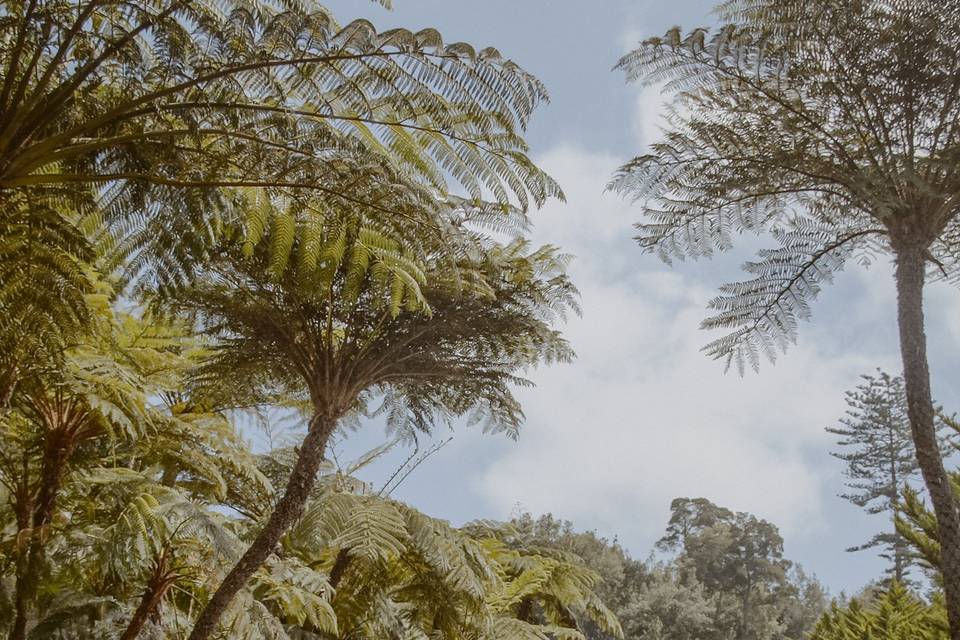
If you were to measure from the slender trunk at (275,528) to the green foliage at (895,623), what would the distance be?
5276mm

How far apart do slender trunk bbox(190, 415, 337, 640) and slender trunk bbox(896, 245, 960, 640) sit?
3.25m

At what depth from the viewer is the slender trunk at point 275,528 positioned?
12.1 ft

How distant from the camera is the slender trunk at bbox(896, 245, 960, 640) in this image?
2756 mm

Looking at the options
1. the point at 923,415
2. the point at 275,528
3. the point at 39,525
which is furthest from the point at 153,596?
the point at 923,415

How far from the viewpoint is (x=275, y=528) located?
393 cm

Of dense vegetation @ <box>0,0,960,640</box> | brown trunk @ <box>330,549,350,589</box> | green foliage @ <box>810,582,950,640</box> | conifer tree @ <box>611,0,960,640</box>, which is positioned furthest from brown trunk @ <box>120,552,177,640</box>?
green foliage @ <box>810,582,950,640</box>

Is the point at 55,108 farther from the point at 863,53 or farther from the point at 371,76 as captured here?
the point at 863,53

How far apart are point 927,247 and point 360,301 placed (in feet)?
11.0

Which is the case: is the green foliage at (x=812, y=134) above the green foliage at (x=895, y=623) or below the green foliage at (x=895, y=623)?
above

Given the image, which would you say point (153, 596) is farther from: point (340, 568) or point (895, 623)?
point (895, 623)

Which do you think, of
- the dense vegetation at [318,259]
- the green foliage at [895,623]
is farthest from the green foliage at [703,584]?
the dense vegetation at [318,259]

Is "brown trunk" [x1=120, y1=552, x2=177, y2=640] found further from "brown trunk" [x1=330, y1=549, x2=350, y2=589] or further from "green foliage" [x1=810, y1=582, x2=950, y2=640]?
"green foliage" [x1=810, y1=582, x2=950, y2=640]

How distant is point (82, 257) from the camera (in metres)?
2.06

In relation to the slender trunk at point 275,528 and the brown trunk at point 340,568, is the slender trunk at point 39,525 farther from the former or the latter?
the brown trunk at point 340,568
